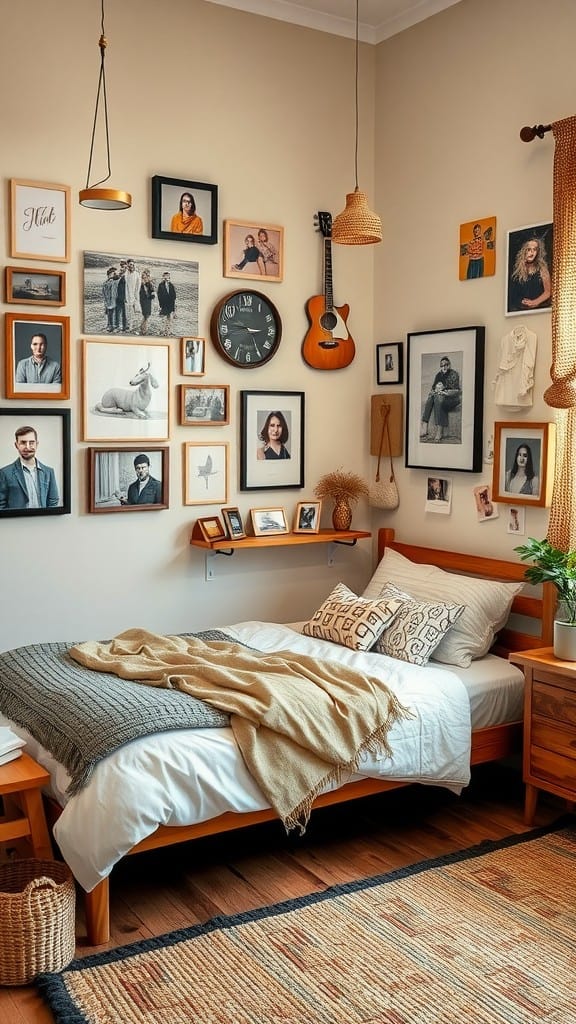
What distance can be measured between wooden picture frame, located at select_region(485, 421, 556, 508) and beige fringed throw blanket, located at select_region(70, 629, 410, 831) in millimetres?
1082

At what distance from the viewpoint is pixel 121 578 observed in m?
4.18

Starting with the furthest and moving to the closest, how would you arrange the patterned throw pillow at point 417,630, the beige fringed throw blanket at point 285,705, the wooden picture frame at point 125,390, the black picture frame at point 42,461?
the wooden picture frame at point 125,390
the black picture frame at point 42,461
the patterned throw pillow at point 417,630
the beige fringed throw blanket at point 285,705

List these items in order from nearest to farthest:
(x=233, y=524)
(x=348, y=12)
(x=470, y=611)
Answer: (x=470, y=611)
(x=233, y=524)
(x=348, y=12)

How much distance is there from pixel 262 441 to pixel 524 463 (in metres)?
1.22

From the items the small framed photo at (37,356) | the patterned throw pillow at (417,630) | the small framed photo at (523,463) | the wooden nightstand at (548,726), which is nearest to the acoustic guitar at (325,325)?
the small framed photo at (523,463)

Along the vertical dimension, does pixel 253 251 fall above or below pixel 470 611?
above

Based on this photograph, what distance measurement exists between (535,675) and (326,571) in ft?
5.00

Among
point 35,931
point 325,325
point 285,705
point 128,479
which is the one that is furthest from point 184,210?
point 35,931

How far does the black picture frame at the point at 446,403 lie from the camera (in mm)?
4191

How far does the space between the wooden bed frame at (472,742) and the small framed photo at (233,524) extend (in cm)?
75

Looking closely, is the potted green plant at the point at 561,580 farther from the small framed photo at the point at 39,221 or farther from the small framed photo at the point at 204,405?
the small framed photo at the point at 39,221

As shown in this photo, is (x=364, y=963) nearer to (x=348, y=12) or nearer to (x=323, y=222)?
(x=323, y=222)

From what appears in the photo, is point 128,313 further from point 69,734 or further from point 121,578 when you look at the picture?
point 69,734

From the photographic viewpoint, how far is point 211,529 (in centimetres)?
434
